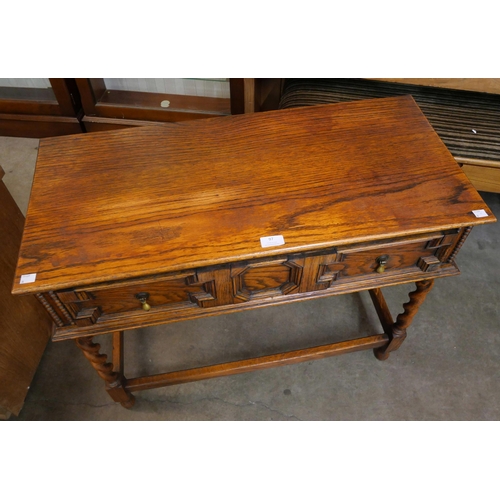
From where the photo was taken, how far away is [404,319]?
5.01 ft

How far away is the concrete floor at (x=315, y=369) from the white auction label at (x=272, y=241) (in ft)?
2.78

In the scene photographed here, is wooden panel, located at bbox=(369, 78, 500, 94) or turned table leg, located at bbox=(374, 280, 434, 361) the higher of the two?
wooden panel, located at bbox=(369, 78, 500, 94)

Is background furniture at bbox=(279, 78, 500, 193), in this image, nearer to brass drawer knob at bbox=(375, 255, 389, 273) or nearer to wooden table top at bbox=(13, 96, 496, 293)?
wooden table top at bbox=(13, 96, 496, 293)

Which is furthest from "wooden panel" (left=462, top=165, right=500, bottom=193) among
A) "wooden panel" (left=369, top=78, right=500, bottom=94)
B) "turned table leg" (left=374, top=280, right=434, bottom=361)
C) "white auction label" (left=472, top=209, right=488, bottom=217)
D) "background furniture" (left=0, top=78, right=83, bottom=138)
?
"background furniture" (left=0, top=78, right=83, bottom=138)

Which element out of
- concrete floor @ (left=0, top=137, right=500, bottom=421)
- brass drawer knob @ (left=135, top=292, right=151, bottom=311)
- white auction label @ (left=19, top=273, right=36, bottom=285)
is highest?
white auction label @ (left=19, top=273, right=36, bottom=285)

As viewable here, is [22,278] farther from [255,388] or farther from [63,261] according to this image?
[255,388]

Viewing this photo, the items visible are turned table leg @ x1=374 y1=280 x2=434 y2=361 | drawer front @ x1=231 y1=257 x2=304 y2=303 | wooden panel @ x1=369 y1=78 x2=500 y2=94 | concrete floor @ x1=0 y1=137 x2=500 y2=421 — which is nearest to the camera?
drawer front @ x1=231 y1=257 x2=304 y2=303

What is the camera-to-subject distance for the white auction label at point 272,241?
1.03 meters

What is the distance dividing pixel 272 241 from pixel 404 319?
750 millimetres

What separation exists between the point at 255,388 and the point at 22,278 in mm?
1003

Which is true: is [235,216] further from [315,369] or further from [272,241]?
[315,369]

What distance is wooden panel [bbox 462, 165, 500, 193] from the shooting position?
1664 mm

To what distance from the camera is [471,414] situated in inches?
63.3

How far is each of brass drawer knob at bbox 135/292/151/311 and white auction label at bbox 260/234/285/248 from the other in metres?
0.33
